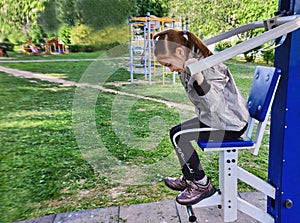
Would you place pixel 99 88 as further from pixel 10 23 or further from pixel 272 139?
pixel 272 139

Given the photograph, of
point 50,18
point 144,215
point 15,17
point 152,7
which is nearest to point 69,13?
point 50,18

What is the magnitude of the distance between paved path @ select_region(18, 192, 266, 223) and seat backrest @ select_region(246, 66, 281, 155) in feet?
1.90

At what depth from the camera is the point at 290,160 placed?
56.0 inches

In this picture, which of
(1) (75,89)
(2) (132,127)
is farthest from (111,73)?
(2) (132,127)

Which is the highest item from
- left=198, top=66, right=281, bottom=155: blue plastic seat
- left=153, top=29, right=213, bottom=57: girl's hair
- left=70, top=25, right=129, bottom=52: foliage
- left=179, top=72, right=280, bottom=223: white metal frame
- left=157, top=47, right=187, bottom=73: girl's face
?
left=70, top=25, right=129, bottom=52: foliage

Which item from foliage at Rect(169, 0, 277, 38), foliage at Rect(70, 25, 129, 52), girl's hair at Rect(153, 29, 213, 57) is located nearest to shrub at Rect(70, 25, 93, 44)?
foliage at Rect(70, 25, 129, 52)

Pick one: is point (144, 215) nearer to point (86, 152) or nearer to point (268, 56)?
point (86, 152)

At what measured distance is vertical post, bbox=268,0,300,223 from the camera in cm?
135

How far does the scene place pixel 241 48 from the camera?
1.17 meters

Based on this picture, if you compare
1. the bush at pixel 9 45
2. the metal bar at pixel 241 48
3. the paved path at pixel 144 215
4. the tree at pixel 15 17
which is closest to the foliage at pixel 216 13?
the tree at pixel 15 17

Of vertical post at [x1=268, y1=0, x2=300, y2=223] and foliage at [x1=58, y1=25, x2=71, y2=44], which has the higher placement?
foliage at [x1=58, y1=25, x2=71, y2=44]

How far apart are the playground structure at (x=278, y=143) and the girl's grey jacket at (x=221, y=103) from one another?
80mm

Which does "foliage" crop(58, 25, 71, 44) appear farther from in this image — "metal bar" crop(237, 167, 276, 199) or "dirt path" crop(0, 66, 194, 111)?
"metal bar" crop(237, 167, 276, 199)

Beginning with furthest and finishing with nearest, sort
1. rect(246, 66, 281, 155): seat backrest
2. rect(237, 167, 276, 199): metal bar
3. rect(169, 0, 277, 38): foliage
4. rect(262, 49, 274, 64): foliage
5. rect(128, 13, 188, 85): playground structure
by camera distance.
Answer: rect(169, 0, 277, 38): foliage < rect(262, 49, 274, 64): foliage < rect(128, 13, 188, 85): playground structure < rect(237, 167, 276, 199): metal bar < rect(246, 66, 281, 155): seat backrest
